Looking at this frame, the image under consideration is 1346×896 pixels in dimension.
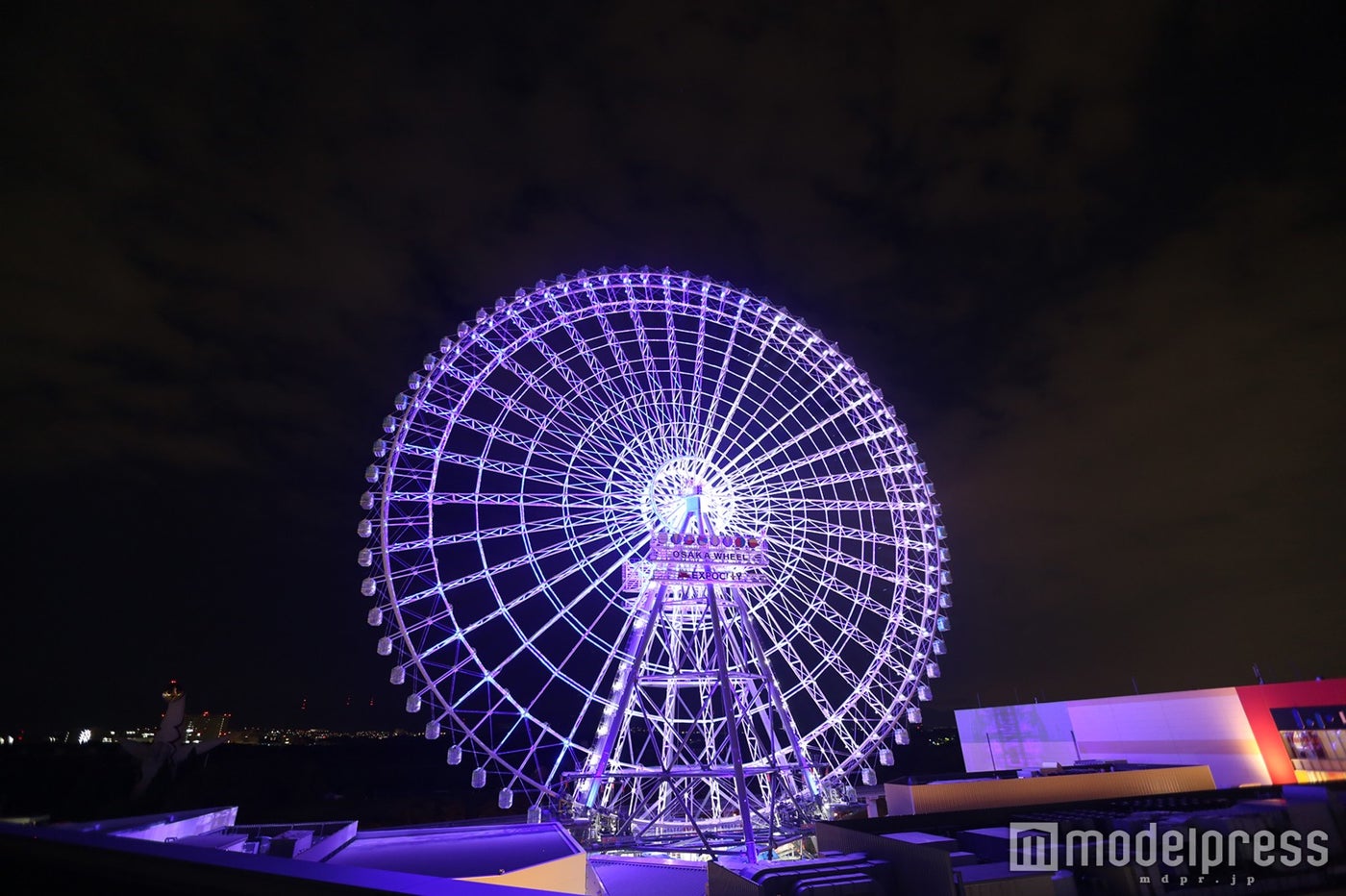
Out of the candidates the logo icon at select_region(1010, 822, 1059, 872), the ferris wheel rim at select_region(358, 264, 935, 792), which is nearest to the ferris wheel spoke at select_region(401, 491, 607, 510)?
the ferris wheel rim at select_region(358, 264, 935, 792)

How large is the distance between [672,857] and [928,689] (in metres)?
11.4

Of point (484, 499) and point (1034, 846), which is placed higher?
point (484, 499)

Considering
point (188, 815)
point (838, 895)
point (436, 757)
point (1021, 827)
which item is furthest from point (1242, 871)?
point (436, 757)

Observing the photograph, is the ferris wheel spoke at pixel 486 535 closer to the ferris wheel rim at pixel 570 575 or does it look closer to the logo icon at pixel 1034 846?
the ferris wheel rim at pixel 570 575

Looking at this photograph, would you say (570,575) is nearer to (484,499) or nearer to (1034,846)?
(484,499)

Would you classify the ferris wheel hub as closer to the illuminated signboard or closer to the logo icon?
the illuminated signboard

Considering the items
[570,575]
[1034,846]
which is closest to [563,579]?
[570,575]

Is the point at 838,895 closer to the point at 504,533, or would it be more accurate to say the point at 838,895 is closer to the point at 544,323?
the point at 504,533

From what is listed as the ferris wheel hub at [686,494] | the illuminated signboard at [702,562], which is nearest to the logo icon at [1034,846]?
the illuminated signboard at [702,562]

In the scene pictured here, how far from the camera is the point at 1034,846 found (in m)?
10.2

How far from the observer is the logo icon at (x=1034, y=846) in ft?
31.6

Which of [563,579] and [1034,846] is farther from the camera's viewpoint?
[563,579]

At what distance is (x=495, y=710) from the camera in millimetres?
19781

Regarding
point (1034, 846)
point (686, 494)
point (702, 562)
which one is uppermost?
point (686, 494)
